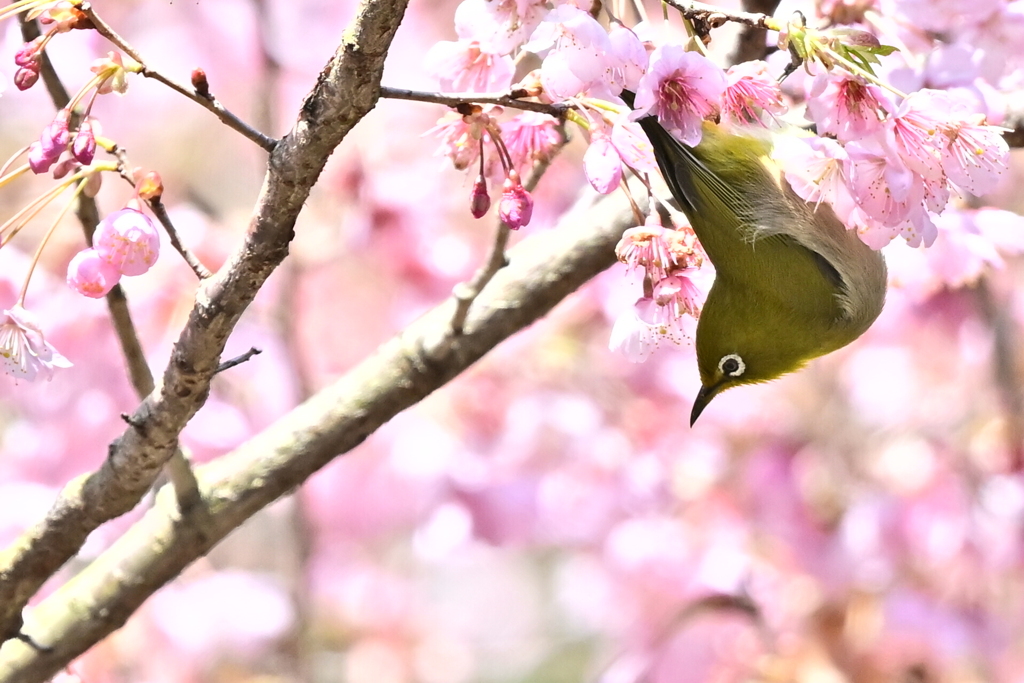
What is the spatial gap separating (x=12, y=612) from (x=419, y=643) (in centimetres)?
299

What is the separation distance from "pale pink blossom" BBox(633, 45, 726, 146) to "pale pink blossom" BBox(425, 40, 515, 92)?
0.79ft

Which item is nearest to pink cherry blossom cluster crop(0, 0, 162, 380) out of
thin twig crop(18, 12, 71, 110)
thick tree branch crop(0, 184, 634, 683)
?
thin twig crop(18, 12, 71, 110)

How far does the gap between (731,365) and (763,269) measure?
0.18 metres

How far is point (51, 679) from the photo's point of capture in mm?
1658

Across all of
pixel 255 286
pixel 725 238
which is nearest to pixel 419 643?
pixel 725 238

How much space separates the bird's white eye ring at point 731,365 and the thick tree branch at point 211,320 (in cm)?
87

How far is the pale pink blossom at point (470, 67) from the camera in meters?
1.35

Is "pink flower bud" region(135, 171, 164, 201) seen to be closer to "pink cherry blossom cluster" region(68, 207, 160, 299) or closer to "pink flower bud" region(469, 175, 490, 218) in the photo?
"pink cherry blossom cluster" region(68, 207, 160, 299)

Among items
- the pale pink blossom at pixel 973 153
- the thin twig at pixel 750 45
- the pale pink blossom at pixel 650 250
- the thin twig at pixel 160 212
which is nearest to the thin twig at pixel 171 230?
the thin twig at pixel 160 212

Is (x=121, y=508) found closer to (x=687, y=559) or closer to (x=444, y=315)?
(x=444, y=315)

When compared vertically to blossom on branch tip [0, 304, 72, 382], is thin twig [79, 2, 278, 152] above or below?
above

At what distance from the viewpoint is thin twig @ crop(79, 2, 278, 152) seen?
108 cm

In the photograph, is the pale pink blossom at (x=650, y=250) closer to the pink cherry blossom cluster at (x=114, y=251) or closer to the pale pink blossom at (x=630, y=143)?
the pale pink blossom at (x=630, y=143)

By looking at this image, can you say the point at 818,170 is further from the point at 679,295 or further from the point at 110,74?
the point at 110,74
